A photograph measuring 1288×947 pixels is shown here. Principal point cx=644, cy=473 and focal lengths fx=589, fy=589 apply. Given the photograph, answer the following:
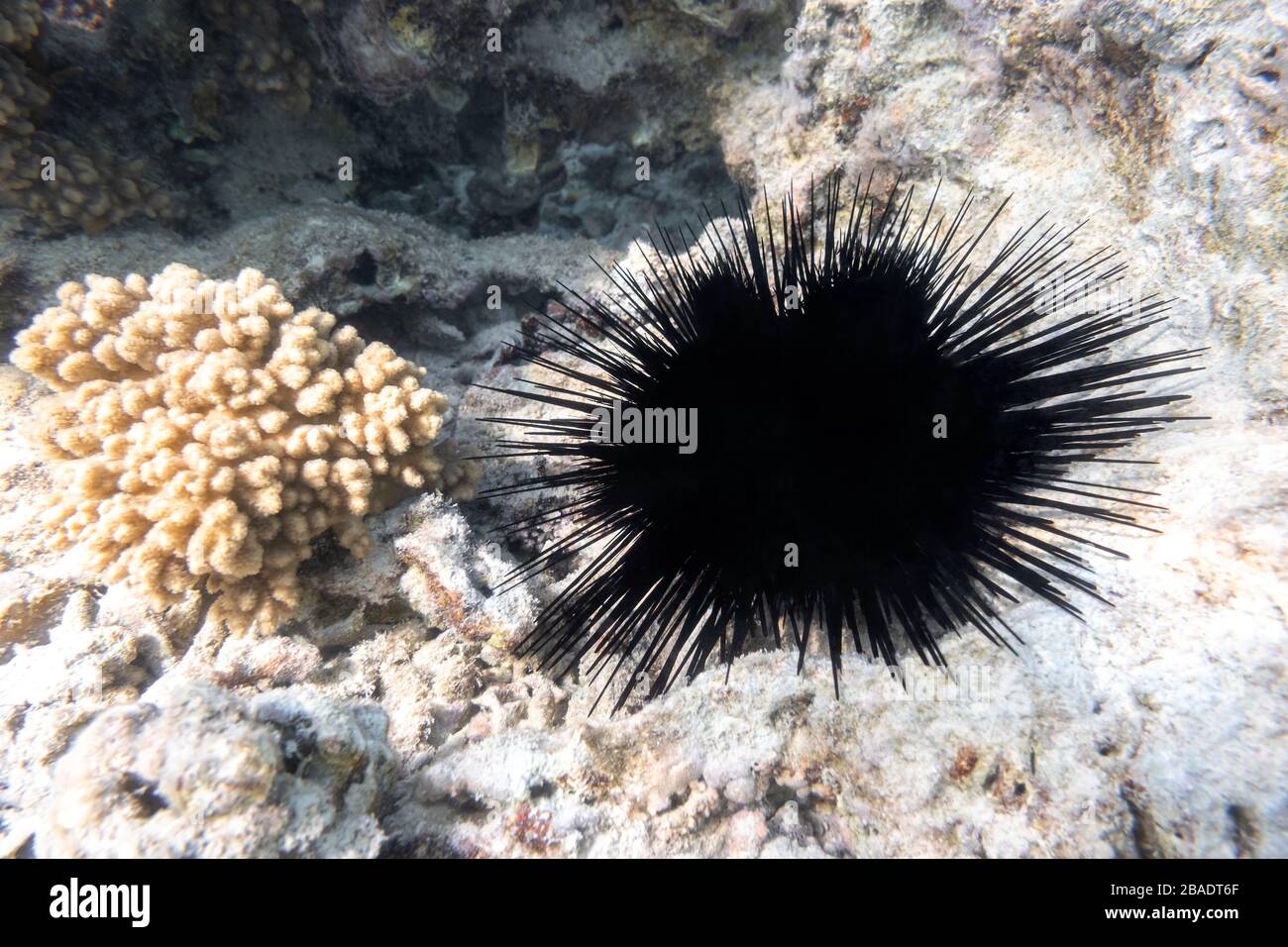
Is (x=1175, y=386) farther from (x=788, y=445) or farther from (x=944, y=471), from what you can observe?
(x=788, y=445)

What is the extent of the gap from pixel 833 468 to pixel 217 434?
2.54 meters

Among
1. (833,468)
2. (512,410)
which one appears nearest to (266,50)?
(512,410)

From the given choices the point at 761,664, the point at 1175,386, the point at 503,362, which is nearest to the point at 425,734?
the point at 761,664

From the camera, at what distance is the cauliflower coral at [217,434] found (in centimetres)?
244

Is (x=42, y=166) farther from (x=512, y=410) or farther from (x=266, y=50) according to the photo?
(x=512, y=410)

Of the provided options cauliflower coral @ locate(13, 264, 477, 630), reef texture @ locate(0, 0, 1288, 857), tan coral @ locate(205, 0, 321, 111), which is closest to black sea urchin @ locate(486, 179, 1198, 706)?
reef texture @ locate(0, 0, 1288, 857)

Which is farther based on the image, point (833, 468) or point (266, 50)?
point (266, 50)

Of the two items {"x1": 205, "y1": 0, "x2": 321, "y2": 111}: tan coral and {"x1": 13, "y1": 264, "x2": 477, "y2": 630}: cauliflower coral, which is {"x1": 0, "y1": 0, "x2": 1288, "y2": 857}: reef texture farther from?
{"x1": 13, "y1": 264, "x2": 477, "y2": 630}: cauliflower coral

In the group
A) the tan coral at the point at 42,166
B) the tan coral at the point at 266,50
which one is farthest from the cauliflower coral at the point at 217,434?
the tan coral at the point at 266,50

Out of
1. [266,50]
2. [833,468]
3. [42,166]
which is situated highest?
[266,50]

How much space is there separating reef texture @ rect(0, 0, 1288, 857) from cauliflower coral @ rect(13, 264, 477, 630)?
0.62 feet

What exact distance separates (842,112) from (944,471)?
9.30 ft

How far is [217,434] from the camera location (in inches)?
95.2

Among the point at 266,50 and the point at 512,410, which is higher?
the point at 266,50
